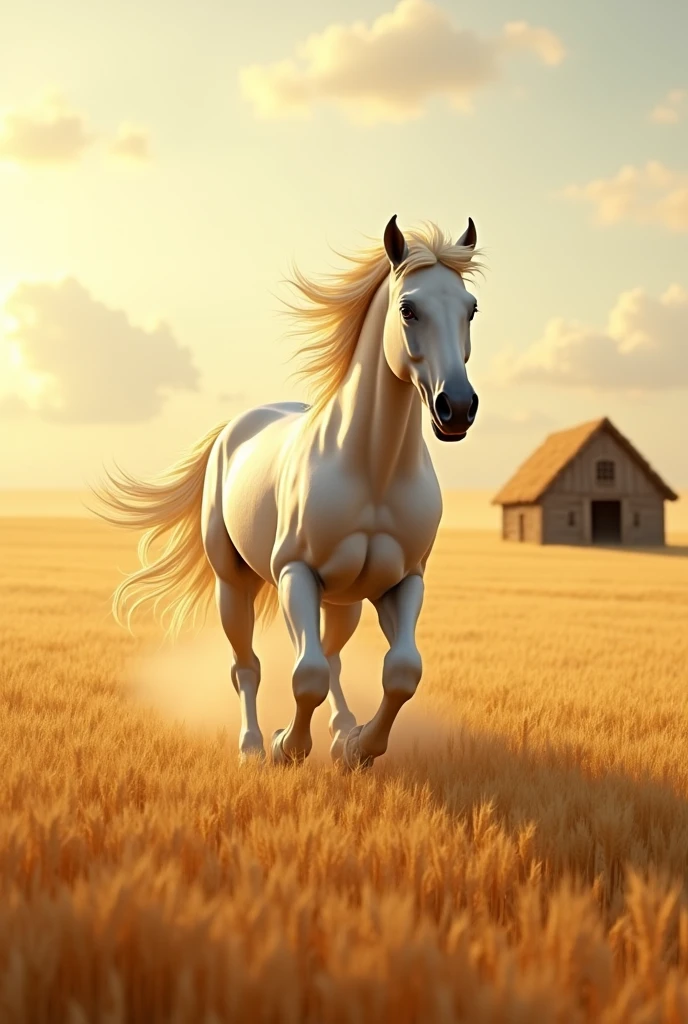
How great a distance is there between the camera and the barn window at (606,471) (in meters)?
40.4

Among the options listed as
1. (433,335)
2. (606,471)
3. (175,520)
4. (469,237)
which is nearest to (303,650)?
(433,335)

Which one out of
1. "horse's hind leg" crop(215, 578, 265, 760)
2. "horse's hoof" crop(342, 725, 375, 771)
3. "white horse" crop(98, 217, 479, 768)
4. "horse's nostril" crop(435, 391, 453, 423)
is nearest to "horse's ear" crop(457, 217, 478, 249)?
"white horse" crop(98, 217, 479, 768)

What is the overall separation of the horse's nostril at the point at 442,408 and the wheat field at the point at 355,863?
1.46 m

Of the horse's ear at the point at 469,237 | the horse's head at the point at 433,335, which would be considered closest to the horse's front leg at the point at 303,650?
the horse's head at the point at 433,335

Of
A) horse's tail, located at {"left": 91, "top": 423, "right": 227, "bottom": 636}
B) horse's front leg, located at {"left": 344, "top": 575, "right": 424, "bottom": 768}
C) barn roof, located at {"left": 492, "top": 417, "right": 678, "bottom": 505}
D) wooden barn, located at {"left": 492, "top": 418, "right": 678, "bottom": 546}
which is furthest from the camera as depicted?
wooden barn, located at {"left": 492, "top": 418, "right": 678, "bottom": 546}

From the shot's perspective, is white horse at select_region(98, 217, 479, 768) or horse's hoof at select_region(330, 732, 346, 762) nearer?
white horse at select_region(98, 217, 479, 768)

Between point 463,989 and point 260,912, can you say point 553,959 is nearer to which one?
point 463,989

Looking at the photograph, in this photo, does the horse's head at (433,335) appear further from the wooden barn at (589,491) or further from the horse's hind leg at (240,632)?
Result: the wooden barn at (589,491)

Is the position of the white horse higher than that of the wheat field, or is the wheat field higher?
the white horse

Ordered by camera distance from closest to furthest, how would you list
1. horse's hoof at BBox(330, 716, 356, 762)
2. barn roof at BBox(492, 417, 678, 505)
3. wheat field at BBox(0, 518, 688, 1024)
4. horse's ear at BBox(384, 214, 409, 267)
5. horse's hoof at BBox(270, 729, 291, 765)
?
wheat field at BBox(0, 518, 688, 1024) → horse's ear at BBox(384, 214, 409, 267) → horse's hoof at BBox(270, 729, 291, 765) → horse's hoof at BBox(330, 716, 356, 762) → barn roof at BBox(492, 417, 678, 505)

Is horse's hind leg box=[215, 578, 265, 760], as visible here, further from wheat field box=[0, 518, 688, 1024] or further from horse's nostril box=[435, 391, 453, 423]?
horse's nostril box=[435, 391, 453, 423]

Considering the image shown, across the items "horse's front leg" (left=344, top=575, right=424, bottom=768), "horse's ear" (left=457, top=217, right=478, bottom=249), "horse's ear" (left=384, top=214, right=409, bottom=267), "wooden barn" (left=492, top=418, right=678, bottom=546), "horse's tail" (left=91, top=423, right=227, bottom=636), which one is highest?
"wooden barn" (left=492, top=418, right=678, bottom=546)

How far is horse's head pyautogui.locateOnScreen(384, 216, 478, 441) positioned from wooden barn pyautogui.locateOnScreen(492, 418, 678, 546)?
35.6m

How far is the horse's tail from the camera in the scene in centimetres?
726
